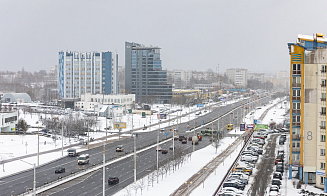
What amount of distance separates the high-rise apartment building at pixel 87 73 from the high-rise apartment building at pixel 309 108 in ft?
257

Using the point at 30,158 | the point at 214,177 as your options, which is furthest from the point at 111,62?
the point at 214,177

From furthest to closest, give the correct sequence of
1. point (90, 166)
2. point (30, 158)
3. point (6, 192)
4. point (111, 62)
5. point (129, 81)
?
point (129, 81) < point (111, 62) < point (30, 158) < point (90, 166) < point (6, 192)

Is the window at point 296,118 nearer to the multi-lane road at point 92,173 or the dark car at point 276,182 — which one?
the dark car at point 276,182

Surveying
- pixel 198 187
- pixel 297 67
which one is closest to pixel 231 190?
pixel 198 187

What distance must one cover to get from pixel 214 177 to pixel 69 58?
8302cm

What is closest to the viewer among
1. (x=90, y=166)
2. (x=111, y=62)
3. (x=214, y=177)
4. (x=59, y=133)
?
(x=214, y=177)

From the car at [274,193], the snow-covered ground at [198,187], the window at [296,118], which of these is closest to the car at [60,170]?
the snow-covered ground at [198,187]

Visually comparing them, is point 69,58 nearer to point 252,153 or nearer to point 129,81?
point 129,81

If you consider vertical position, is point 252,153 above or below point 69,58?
below

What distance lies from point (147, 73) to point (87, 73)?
16.0 m

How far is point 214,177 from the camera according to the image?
30.1m

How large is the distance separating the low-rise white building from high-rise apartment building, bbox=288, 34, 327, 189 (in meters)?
36.2

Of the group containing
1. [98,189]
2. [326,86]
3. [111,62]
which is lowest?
[98,189]

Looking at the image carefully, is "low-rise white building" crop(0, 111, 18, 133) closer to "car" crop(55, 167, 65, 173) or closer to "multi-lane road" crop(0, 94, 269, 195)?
"multi-lane road" crop(0, 94, 269, 195)
